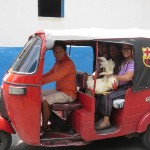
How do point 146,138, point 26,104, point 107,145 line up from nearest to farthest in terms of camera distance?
point 26,104
point 146,138
point 107,145

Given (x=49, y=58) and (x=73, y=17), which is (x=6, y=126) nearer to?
(x=49, y=58)

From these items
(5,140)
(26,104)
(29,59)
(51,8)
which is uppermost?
(51,8)

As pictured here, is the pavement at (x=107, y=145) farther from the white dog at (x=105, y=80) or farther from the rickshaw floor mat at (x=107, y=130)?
the white dog at (x=105, y=80)

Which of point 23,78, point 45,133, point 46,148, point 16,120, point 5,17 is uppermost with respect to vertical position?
point 5,17

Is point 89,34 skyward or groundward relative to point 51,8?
groundward

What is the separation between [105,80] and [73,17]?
185 inches

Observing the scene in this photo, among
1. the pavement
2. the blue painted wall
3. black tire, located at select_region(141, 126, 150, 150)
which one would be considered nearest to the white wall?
the blue painted wall

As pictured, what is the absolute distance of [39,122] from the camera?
4590mm

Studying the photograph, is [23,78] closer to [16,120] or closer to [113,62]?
[16,120]

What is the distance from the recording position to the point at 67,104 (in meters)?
4.94

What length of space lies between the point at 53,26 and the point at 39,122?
199 inches

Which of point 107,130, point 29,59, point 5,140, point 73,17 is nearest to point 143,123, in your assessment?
point 107,130

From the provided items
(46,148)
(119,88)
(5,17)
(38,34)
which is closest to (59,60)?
(38,34)

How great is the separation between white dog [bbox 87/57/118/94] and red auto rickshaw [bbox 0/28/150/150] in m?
0.15
